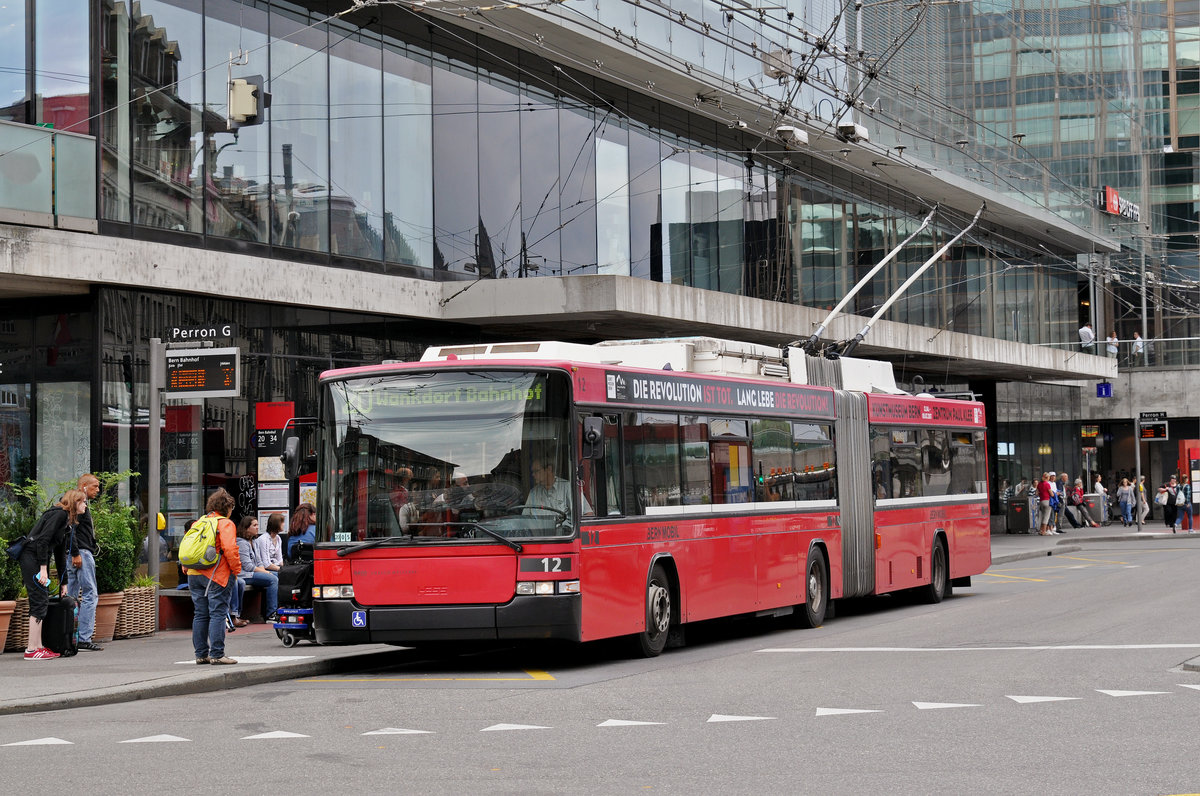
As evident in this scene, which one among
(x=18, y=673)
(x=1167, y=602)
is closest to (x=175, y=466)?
(x=18, y=673)

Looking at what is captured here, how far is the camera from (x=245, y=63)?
22.9m

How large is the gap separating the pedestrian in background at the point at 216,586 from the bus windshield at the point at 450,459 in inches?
33.3

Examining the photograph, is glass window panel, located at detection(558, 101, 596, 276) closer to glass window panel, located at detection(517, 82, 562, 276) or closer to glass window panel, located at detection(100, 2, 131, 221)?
glass window panel, located at detection(517, 82, 562, 276)

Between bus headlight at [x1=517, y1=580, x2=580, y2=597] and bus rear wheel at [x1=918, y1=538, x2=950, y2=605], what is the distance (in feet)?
33.0

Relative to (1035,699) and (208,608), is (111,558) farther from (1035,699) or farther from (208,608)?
(1035,699)

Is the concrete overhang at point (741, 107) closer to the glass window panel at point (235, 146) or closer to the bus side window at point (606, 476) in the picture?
the glass window panel at point (235, 146)

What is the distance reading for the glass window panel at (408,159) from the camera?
25594 millimetres

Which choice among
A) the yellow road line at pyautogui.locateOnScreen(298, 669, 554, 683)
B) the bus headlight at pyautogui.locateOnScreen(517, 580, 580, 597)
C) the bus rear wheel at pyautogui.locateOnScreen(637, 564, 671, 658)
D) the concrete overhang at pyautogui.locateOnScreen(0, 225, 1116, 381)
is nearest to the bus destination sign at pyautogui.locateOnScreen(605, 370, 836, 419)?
the bus rear wheel at pyautogui.locateOnScreen(637, 564, 671, 658)

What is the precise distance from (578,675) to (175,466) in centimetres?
1025

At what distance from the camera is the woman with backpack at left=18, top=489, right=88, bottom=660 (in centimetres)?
1533

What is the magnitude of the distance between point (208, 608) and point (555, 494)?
335 centimetres

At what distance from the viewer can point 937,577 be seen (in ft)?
74.7

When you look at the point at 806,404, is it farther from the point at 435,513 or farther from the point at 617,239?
the point at 617,239

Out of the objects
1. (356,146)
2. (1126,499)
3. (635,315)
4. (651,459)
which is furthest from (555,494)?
(1126,499)
